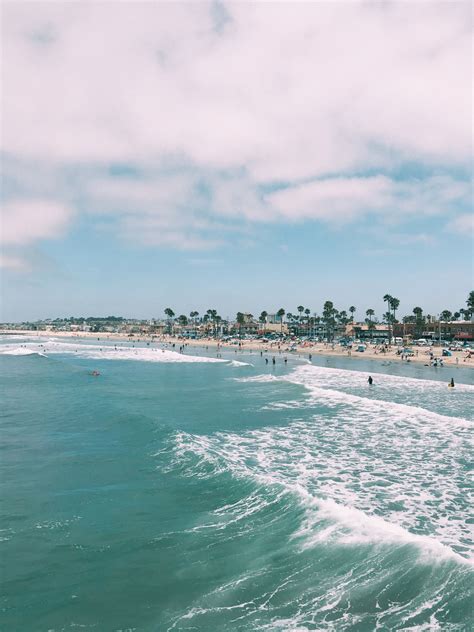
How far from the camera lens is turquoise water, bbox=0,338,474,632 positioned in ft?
32.7

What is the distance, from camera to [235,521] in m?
14.2

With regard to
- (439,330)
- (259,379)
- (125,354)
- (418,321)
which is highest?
(418,321)

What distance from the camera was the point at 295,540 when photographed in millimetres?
13039

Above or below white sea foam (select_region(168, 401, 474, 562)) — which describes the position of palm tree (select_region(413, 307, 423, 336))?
above

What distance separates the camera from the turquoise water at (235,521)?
9.96m

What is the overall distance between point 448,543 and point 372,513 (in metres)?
2.61

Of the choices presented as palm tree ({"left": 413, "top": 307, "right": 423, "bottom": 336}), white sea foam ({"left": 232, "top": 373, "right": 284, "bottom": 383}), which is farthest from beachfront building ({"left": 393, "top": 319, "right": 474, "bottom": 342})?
white sea foam ({"left": 232, "top": 373, "right": 284, "bottom": 383})

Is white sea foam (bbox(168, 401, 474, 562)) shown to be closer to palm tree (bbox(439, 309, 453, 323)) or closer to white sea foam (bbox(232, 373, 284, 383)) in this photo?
white sea foam (bbox(232, 373, 284, 383))

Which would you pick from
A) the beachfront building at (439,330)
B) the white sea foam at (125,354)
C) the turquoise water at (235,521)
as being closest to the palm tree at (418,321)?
the beachfront building at (439,330)

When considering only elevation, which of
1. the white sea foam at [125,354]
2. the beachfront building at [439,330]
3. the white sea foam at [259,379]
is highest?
the beachfront building at [439,330]

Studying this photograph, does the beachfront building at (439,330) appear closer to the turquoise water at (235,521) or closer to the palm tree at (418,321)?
the palm tree at (418,321)

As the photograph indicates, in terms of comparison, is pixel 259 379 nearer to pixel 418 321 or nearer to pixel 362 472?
pixel 362 472

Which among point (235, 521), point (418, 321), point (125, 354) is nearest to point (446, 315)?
point (418, 321)

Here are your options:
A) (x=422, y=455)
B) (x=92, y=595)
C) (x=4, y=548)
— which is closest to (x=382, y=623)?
(x=92, y=595)
